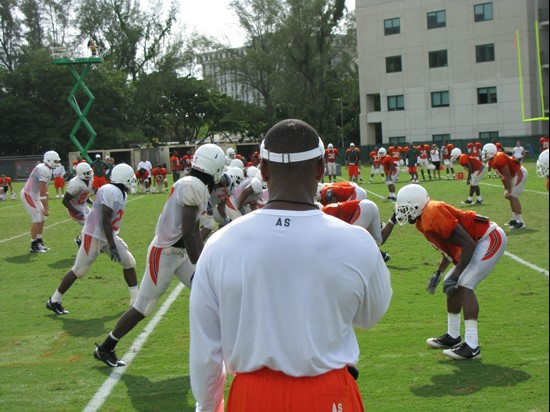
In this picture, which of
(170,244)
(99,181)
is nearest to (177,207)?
(170,244)

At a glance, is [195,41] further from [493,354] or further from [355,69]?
[493,354]

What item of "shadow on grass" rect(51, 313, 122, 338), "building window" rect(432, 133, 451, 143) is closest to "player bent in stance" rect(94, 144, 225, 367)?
"shadow on grass" rect(51, 313, 122, 338)

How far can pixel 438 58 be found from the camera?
51500mm

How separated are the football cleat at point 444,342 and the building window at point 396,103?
162 ft

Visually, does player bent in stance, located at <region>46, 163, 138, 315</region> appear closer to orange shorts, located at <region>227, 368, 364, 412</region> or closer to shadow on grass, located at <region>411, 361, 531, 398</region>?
shadow on grass, located at <region>411, 361, 531, 398</region>

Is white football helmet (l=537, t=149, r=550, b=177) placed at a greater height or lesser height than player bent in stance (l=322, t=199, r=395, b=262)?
greater

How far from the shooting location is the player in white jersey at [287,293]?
8.30 ft

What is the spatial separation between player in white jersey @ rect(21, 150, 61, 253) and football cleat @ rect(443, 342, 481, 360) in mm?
11123

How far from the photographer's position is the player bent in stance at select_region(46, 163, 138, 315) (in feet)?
28.6

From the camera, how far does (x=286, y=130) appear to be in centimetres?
262

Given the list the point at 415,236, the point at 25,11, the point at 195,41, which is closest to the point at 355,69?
the point at 195,41

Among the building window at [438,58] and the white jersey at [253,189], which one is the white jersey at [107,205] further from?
the building window at [438,58]

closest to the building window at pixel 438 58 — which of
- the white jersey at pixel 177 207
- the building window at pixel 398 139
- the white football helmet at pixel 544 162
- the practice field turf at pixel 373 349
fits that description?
the building window at pixel 398 139

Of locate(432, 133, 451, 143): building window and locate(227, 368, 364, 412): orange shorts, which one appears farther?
locate(432, 133, 451, 143): building window
